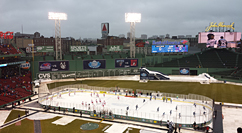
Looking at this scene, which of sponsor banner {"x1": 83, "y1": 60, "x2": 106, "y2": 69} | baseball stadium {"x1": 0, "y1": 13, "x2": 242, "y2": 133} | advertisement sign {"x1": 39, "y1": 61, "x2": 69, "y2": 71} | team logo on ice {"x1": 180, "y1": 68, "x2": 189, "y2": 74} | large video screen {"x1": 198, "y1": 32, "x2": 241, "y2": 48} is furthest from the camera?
large video screen {"x1": 198, "y1": 32, "x2": 241, "y2": 48}

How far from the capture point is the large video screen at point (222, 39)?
72000 millimetres

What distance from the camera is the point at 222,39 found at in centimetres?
7288

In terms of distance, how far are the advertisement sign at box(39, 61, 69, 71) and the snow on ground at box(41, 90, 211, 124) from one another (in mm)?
18828

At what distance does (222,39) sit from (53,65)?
61599mm

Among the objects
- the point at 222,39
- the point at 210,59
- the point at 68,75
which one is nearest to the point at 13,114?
the point at 68,75

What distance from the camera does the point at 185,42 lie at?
7625 centimetres

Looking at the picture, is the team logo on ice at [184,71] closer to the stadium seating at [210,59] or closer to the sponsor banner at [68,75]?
the stadium seating at [210,59]

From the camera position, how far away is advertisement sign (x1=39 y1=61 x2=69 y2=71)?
5835cm

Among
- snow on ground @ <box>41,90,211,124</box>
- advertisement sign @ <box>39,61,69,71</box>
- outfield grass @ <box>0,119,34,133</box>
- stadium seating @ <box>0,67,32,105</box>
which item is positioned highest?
advertisement sign @ <box>39,61,69,71</box>

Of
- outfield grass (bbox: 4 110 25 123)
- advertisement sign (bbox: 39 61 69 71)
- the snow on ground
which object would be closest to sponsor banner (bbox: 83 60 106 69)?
advertisement sign (bbox: 39 61 69 71)

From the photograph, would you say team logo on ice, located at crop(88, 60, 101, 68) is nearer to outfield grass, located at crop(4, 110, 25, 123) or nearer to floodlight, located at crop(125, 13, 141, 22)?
floodlight, located at crop(125, 13, 141, 22)

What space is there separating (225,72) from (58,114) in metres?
53.4

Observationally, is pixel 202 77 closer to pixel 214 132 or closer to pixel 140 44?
pixel 140 44

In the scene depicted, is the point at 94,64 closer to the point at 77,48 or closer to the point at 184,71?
the point at 77,48
